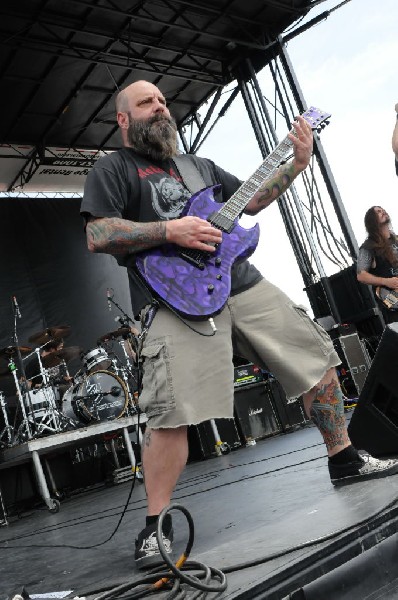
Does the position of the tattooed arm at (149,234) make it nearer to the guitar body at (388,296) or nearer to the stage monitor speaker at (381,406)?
the stage monitor speaker at (381,406)

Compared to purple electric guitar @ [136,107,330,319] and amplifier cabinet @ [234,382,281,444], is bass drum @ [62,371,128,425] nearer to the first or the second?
amplifier cabinet @ [234,382,281,444]

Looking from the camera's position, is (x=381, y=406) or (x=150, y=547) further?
(x=150, y=547)

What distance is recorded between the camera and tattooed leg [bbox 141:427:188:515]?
1.86 metres

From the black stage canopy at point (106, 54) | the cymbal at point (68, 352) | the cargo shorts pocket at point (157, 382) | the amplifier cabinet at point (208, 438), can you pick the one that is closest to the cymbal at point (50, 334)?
the cymbal at point (68, 352)

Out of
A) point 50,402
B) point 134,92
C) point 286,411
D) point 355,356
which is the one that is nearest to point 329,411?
point 134,92

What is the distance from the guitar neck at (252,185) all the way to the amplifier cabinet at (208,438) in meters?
3.87

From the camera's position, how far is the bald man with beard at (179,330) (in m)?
1.89

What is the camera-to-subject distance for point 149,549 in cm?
176

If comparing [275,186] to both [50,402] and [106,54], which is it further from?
[106,54]

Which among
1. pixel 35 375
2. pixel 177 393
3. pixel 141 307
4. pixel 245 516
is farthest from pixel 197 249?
pixel 35 375

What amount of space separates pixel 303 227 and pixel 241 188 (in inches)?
228

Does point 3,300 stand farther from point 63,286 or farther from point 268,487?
point 268,487

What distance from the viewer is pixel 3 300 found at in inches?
361

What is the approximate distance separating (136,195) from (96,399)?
4463mm
